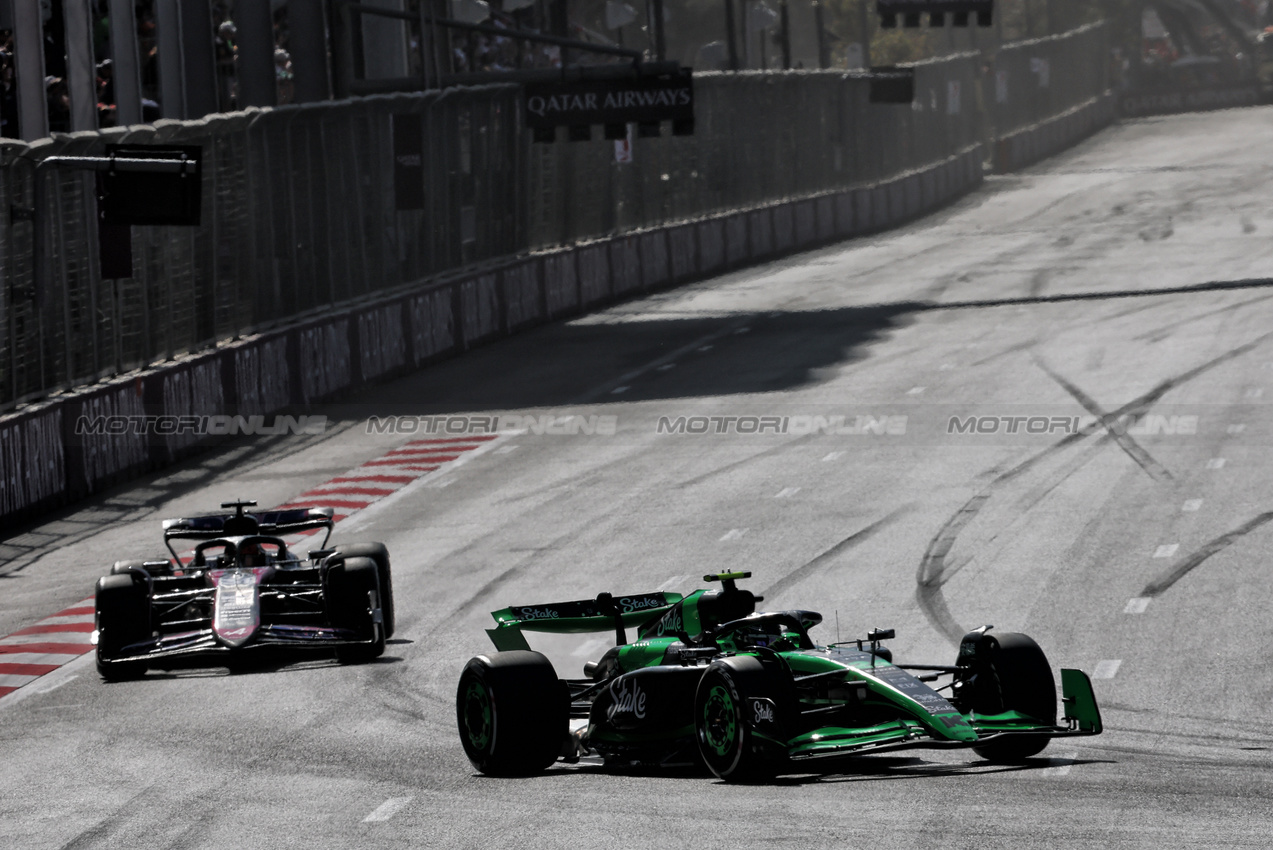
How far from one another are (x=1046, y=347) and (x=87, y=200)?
12.9 metres

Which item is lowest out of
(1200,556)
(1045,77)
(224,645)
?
(1200,556)

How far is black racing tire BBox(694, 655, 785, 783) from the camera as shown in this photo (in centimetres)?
926

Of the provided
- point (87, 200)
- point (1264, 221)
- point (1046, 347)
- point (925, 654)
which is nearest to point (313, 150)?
point (87, 200)

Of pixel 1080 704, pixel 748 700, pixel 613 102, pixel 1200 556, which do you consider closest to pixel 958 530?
pixel 1200 556

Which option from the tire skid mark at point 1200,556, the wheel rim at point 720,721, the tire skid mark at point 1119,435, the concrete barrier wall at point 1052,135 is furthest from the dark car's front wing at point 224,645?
the concrete barrier wall at point 1052,135

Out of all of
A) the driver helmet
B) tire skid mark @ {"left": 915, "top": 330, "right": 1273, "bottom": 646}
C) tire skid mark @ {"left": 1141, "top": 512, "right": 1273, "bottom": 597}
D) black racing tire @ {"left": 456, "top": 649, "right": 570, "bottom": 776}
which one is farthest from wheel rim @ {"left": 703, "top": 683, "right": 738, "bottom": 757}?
tire skid mark @ {"left": 1141, "top": 512, "right": 1273, "bottom": 597}

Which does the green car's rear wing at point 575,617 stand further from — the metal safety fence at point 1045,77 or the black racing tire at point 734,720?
the metal safety fence at point 1045,77

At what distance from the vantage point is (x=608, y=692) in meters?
10.5

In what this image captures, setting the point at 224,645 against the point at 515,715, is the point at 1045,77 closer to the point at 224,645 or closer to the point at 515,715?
the point at 224,645

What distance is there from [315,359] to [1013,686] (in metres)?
16.9

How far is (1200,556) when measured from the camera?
1570 cm

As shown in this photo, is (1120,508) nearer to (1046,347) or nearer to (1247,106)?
(1046,347)

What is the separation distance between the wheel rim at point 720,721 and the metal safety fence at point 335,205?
10907 millimetres

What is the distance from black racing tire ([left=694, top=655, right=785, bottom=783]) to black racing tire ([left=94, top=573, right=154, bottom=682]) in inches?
194
